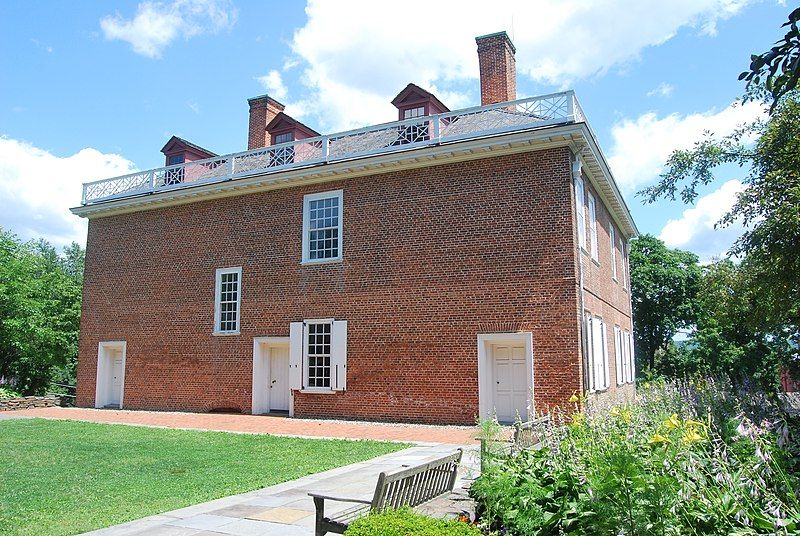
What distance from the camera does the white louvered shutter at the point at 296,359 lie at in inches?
656

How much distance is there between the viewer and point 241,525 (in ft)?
20.4

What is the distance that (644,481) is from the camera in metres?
3.89

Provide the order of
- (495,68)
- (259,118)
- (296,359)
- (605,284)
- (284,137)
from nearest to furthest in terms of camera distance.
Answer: (296,359)
(605,284)
(495,68)
(284,137)
(259,118)

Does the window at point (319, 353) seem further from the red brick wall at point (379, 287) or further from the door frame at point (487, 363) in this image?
the door frame at point (487, 363)

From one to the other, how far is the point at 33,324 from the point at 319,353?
1466 cm

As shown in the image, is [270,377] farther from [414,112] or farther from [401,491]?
[401,491]

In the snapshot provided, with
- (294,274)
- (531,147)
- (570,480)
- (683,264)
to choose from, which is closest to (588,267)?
(531,147)

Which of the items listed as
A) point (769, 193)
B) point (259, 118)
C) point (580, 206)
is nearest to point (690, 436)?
point (769, 193)

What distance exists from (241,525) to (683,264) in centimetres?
3476

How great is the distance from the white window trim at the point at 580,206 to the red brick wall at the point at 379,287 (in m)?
0.44

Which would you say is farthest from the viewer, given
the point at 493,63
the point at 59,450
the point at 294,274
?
the point at 493,63

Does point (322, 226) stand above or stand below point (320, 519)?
above

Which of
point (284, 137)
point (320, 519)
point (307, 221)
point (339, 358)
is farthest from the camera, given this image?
point (284, 137)

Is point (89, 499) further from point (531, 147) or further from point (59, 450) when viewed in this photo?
point (531, 147)
